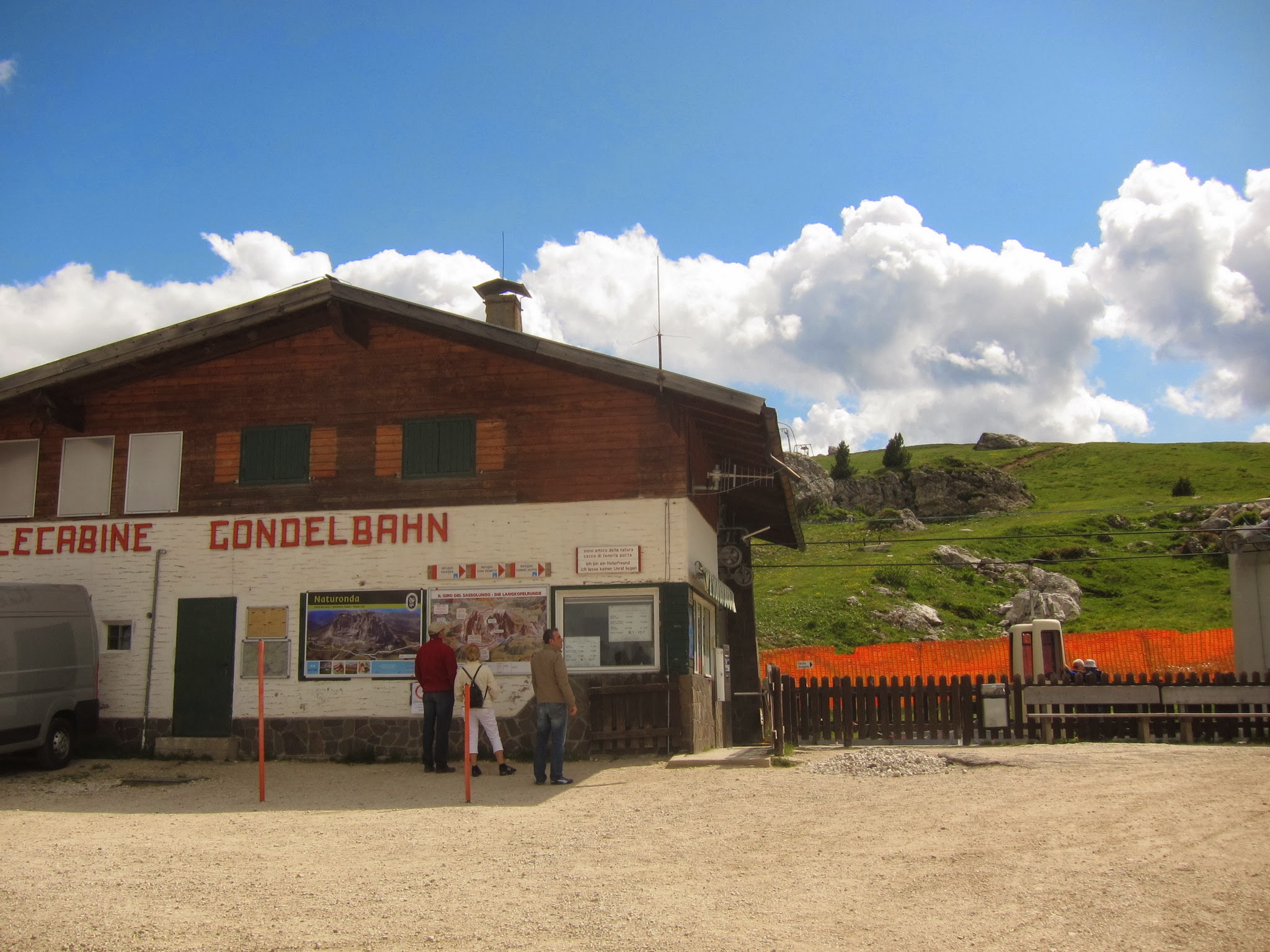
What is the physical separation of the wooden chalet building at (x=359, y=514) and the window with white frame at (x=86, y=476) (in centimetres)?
4

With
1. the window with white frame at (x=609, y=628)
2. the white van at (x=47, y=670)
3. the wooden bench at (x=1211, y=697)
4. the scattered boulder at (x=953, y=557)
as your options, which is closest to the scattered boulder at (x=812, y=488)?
the scattered boulder at (x=953, y=557)

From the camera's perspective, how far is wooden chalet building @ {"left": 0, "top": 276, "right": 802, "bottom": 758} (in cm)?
1609

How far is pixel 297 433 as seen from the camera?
17.5 meters

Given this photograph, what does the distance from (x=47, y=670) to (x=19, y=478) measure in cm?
476

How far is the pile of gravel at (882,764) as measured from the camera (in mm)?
13117

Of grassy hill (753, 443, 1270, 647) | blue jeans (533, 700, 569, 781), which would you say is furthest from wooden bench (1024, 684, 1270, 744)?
grassy hill (753, 443, 1270, 647)

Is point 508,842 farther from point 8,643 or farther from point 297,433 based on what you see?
point 297,433

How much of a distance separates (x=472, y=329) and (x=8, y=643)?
24.7 ft

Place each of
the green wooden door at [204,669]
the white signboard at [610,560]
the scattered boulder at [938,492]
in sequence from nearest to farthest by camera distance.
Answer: the white signboard at [610,560]
the green wooden door at [204,669]
the scattered boulder at [938,492]

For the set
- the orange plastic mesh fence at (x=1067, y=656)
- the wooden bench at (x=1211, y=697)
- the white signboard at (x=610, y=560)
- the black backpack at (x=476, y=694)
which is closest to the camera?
the black backpack at (x=476, y=694)

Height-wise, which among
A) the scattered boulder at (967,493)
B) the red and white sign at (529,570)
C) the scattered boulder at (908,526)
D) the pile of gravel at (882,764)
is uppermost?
the scattered boulder at (967,493)

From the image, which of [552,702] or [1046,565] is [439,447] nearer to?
[552,702]

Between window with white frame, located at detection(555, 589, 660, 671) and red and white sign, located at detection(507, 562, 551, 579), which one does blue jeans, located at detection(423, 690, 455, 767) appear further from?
red and white sign, located at detection(507, 562, 551, 579)

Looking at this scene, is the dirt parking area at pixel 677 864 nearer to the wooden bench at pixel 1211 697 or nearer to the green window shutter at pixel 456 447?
the wooden bench at pixel 1211 697
